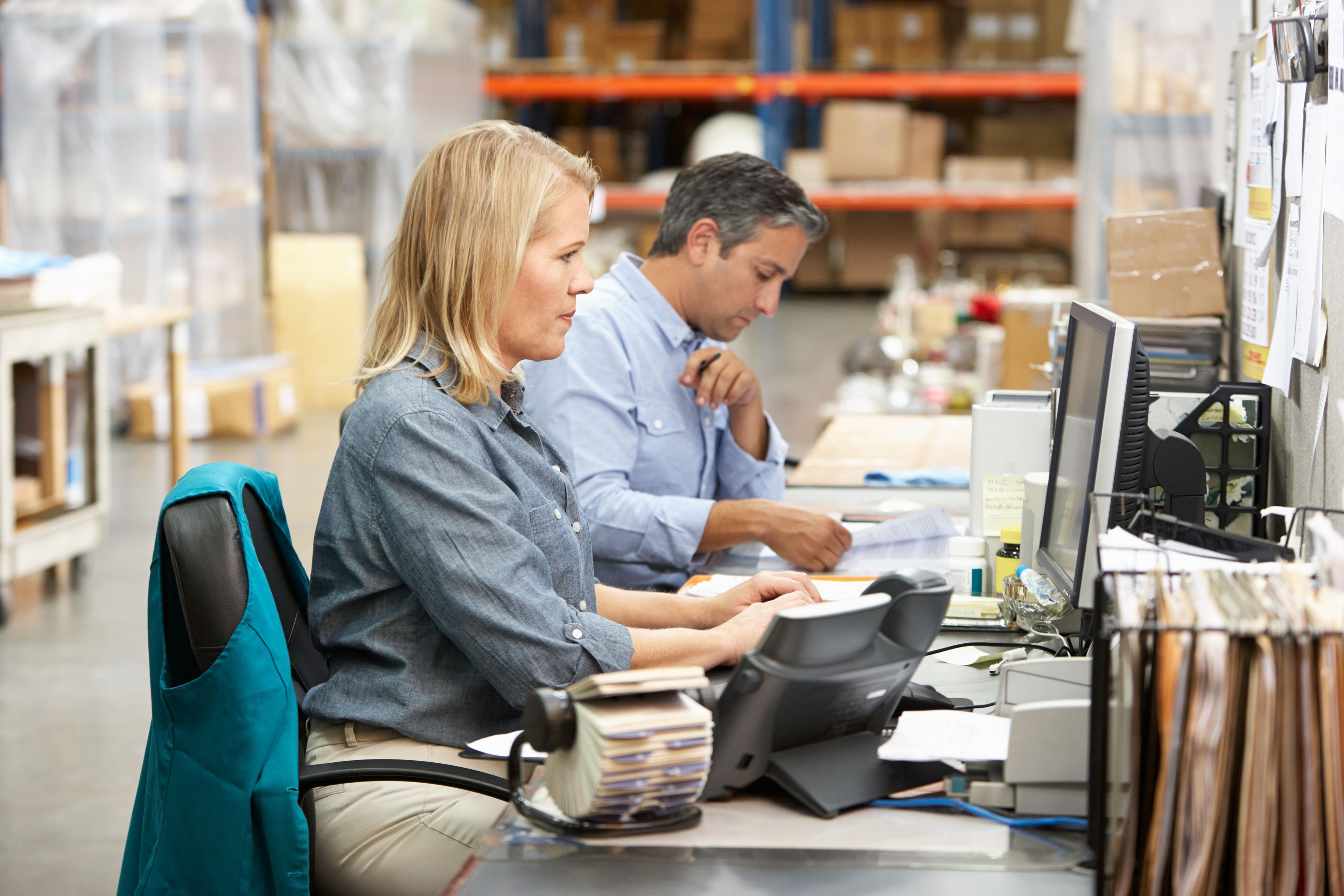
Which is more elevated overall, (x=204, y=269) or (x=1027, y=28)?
(x=1027, y=28)

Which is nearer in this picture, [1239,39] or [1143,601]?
[1143,601]

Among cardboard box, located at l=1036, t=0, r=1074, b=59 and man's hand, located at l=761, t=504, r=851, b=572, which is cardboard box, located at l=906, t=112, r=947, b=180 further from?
man's hand, located at l=761, t=504, r=851, b=572

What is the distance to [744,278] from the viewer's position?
245 cm

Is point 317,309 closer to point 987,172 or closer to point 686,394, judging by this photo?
point 987,172

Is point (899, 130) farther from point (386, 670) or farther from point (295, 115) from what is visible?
point (386, 670)

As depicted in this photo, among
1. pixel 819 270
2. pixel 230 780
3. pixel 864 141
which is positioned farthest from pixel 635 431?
pixel 819 270

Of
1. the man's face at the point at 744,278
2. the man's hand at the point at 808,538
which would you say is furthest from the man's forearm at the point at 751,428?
the man's hand at the point at 808,538

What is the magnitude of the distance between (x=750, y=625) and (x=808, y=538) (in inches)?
20.7

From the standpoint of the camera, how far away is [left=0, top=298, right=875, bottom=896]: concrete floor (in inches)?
114

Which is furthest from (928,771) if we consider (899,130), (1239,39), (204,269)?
(899,130)

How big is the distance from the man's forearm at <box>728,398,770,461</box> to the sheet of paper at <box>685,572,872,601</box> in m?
0.54

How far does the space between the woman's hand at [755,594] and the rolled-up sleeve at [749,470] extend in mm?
793

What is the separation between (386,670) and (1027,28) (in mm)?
9651

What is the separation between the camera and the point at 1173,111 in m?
6.05
